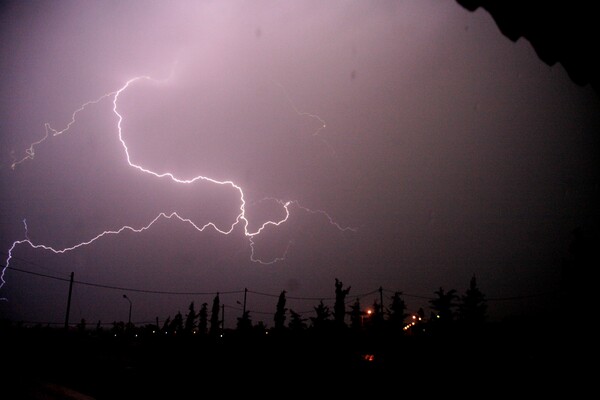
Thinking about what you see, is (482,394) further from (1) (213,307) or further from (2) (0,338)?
(1) (213,307)

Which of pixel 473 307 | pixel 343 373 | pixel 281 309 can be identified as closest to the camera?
pixel 343 373

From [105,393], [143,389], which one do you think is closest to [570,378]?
[143,389]

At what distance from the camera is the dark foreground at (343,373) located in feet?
28.4

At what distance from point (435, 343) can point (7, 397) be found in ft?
36.0

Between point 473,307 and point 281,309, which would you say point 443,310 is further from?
point 281,309

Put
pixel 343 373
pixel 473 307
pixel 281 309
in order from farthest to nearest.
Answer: pixel 281 309, pixel 473 307, pixel 343 373

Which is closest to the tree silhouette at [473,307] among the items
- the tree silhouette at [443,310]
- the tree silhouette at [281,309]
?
the tree silhouette at [443,310]

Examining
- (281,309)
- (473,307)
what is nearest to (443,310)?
(473,307)

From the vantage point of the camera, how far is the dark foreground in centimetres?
866

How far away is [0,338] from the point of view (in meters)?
18.8

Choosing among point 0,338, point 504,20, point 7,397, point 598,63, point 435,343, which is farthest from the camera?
point 0,338

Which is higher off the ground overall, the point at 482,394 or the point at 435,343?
the point at 435,343

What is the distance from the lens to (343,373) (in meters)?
9.72

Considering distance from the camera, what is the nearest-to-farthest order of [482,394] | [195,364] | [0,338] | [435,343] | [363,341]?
[482,394]
[435,343]
[195,364]
[363,341]
[0,338]
